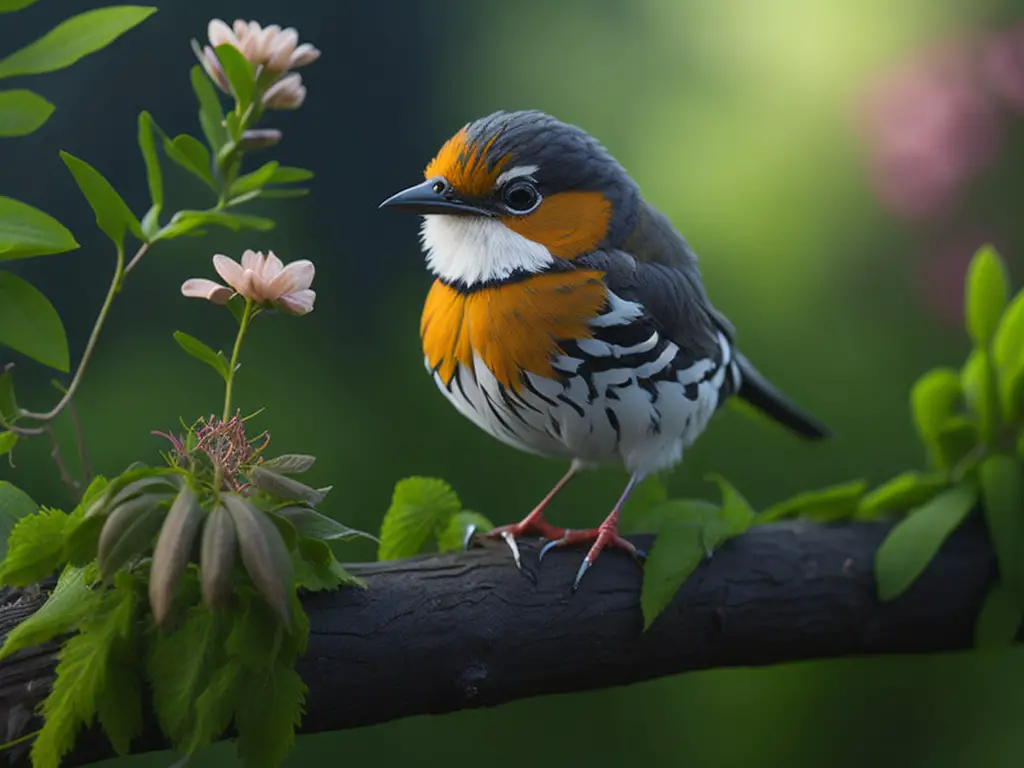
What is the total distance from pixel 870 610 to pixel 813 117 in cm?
91

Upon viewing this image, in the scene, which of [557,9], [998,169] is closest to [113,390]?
[557,9]

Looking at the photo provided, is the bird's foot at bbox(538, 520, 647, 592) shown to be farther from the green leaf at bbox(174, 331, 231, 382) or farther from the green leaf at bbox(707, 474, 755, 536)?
the green leaf at bbox(174, 331, 231, 382)

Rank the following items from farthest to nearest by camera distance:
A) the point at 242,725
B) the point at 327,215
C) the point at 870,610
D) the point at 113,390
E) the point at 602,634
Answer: the point at 327,215, the point at 113,390, the point at 870,610, the point at 602,634, the point at 242,725

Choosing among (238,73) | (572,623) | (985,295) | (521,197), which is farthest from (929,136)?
(238,73)

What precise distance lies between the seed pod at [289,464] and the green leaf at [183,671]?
98 mm

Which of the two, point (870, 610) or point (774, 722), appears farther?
point (774, 722)

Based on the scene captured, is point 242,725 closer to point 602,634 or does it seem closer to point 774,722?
point 602,634

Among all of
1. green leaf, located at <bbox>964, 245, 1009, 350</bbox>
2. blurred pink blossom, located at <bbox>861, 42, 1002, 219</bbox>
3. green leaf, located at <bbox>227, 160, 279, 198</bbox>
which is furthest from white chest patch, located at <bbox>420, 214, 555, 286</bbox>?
blurred pink blossom, located at <bbox>861, 42, 1002, 219</bbox>

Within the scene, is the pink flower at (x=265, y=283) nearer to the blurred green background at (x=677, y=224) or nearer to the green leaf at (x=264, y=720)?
the green leaf at (x=264, y=720)

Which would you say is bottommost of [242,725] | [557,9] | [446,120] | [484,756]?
[484,756]

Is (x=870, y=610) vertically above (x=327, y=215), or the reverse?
(x=327, y=215)

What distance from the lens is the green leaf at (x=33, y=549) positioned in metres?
0.71

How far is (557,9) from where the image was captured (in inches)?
69.0

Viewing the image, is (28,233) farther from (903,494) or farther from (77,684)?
(903,494)
